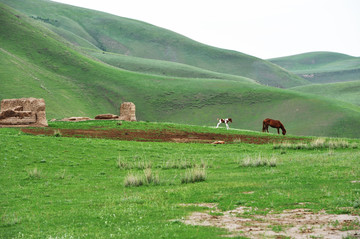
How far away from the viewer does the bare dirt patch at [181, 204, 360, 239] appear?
890 cm

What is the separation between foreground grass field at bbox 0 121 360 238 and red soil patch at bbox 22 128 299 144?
1067cm

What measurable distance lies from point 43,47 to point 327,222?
4925 inches

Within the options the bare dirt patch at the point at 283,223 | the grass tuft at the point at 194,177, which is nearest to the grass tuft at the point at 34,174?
the grass tuft at the point at 194,177

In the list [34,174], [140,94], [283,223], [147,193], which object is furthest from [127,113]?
[140,94]

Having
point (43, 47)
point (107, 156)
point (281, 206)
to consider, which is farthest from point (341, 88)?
point (281, 206)

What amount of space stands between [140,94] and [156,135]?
8144 cm

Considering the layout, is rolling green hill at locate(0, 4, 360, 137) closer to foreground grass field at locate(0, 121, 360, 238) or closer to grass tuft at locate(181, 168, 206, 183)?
foreground grass field at locate(0, 121, 360, 238)

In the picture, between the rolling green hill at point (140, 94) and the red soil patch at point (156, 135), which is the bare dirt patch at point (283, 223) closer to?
the red soil patch at point (156, 135)

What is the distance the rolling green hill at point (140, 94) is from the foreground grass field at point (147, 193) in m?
61.2

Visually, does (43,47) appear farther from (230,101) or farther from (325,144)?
(325,144)

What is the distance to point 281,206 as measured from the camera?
1193cm

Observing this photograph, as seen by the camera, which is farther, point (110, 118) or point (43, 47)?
point (43, 47)

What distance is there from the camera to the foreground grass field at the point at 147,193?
34.3 ft

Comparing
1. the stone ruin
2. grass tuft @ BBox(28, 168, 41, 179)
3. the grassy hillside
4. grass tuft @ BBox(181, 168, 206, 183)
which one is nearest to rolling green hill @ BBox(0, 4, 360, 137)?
the stone ruin
